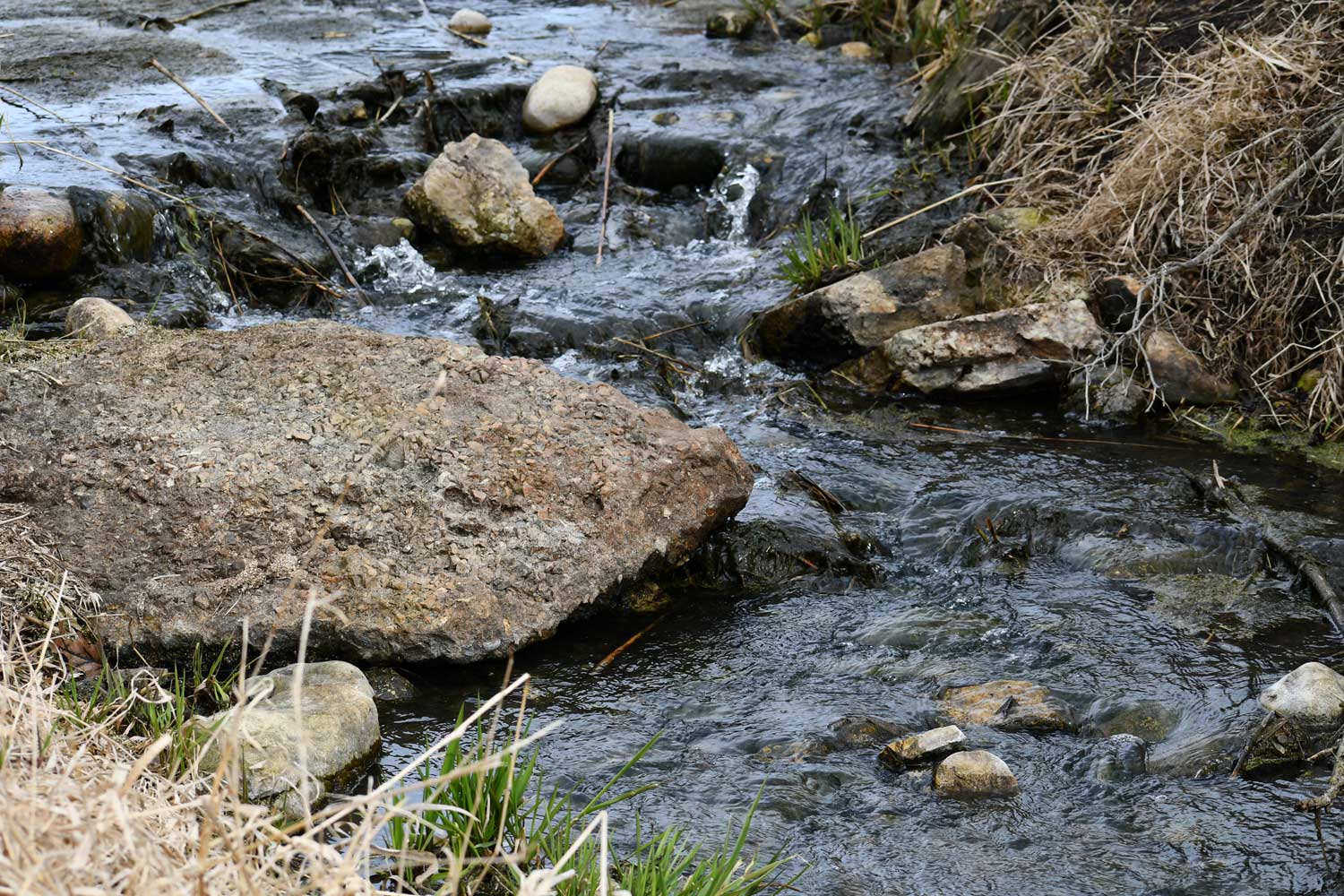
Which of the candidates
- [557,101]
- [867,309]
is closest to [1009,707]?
[867,309]

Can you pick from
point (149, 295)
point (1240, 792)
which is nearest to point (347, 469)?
point (1240, 792)

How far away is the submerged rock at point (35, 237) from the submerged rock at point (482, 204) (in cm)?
200

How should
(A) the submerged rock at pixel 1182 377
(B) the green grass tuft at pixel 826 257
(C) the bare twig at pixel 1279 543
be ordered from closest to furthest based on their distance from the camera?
(C) the bare twig at pixel 1279 543
(A) the submerged rock at pixel 1182 377
(B) the green grass tuft at pixel 826 257

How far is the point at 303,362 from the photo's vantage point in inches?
173

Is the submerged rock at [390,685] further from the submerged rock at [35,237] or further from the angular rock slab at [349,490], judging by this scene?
the submerged rock at [35,237]

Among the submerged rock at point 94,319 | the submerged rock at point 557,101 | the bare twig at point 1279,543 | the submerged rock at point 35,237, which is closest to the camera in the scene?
the bare twig at point 1279,543

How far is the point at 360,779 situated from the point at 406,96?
706cm

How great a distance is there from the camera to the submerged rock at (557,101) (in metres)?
9.24

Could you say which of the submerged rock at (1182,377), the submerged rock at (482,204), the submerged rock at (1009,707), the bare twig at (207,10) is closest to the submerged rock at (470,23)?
the bare twig at (207,10)

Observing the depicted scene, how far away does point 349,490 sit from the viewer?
396 centimetres

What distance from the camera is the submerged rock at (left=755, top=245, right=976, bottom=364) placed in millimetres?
6375

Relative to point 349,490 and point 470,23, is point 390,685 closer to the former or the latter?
point 349,490

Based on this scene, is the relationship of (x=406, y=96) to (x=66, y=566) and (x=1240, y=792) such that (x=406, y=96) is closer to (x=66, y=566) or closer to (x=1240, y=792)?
(x=66, y=566)

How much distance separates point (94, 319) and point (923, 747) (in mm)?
3998
